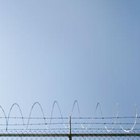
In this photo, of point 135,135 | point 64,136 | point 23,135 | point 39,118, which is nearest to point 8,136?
point 23,135

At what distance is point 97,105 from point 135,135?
11.6ft

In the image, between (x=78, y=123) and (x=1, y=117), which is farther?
(x=1, y=117)

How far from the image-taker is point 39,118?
22.2 m

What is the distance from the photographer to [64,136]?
22.2 m

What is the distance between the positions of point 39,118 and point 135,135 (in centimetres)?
717

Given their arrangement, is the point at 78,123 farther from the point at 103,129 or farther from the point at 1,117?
the point at 1,117

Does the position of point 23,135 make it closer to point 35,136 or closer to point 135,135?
point 35,136

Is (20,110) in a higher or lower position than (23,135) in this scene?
higher

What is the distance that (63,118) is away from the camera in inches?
873

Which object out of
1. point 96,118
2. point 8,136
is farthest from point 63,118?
point 8,136

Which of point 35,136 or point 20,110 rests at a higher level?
point 20,110

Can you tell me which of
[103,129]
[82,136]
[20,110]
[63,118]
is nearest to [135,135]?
[103,129]

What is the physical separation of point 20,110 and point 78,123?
463 cm

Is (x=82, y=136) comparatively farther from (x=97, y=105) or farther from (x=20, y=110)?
(x=20, y=110)
